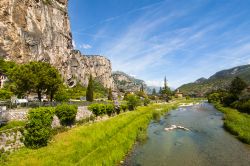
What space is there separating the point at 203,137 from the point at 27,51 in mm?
107562

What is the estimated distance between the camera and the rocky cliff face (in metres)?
113

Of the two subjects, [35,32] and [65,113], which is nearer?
[65,113]

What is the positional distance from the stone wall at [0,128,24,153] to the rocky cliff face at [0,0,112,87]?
88.9 meters

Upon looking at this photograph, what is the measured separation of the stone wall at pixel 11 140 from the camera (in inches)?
1039

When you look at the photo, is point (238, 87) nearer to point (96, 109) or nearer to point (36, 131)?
point (96, 109)

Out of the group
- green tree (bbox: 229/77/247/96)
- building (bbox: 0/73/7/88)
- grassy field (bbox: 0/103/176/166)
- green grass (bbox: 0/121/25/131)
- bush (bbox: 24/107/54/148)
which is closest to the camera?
grassy field (bbox: 0/103/176/166)

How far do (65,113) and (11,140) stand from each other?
1539 cm

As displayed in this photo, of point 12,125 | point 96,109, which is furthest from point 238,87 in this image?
point 12,125

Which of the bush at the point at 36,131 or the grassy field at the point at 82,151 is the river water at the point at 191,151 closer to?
the grassy field at the point at 82,151

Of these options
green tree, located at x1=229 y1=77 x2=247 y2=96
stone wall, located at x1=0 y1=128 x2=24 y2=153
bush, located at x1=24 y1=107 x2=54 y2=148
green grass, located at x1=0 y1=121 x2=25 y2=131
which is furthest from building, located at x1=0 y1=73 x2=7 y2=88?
green tree, located at x1=229 y1=77 x2=247 y2=96

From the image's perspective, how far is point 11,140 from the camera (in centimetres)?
2783

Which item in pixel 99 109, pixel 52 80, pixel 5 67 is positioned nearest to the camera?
pixel 52 80

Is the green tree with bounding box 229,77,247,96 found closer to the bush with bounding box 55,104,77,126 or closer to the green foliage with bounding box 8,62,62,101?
the green foliage with bounding box 8,62,62,101

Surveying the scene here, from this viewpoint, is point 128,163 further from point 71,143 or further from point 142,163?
point 71,143
